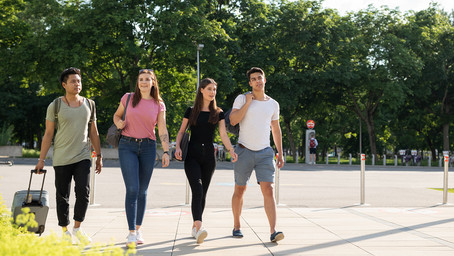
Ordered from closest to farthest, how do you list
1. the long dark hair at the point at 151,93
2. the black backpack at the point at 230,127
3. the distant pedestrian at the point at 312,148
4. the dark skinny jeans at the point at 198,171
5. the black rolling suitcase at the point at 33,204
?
1. the black rolling suitcase at the point at 33,204
2. the long dark hair at the point at 151,93
3. the dark skinny jeans at the point at 198,171
4. the black backpack at the point at 230,127
5. the distant pedestrian at the point at 312,148

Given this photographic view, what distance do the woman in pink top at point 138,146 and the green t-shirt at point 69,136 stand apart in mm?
374

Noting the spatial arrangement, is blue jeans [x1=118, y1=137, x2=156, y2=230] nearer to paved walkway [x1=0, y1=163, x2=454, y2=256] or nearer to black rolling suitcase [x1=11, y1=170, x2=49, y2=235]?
paved walkway [x1=0, y1=163, x2=454, y2=256]

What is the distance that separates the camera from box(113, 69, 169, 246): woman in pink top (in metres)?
5.92

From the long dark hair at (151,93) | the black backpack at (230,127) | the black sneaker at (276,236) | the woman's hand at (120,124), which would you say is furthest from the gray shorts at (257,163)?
the woman's hand at (120,124)

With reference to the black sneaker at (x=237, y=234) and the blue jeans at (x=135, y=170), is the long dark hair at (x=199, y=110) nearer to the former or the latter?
the blue jeans at (x=135, y=170)

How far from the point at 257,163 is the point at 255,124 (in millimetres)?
452

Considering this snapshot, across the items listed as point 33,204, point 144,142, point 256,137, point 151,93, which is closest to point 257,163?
point 256,137

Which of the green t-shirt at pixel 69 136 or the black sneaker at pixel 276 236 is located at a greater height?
the green t-shirt at pixel 69 136

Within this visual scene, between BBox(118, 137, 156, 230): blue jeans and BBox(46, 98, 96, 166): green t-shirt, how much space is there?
409 mm

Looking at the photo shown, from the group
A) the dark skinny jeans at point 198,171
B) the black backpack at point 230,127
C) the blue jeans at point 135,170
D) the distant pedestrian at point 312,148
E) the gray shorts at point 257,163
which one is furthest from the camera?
the distant pedestrian at point 312,148

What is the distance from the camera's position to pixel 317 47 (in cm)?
3769

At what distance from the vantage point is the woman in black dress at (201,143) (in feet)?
20.8

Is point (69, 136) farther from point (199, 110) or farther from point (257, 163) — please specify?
point (257, 163)

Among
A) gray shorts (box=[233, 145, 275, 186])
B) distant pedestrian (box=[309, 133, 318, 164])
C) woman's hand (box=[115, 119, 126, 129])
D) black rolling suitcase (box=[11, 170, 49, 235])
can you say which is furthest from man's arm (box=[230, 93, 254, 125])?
distant pedestrian (box=[309, 133, 318, 164])
